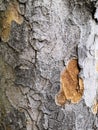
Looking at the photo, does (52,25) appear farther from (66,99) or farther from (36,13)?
(66,99)

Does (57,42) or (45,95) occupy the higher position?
(57,42)

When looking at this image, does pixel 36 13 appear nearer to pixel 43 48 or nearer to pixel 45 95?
pixel 43 48

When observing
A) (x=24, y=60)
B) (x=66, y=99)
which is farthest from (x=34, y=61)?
(x=66, y=99)

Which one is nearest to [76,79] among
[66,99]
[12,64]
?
[66,99]

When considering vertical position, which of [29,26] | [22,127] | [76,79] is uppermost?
[29,26]

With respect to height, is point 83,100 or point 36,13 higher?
point 36,13
